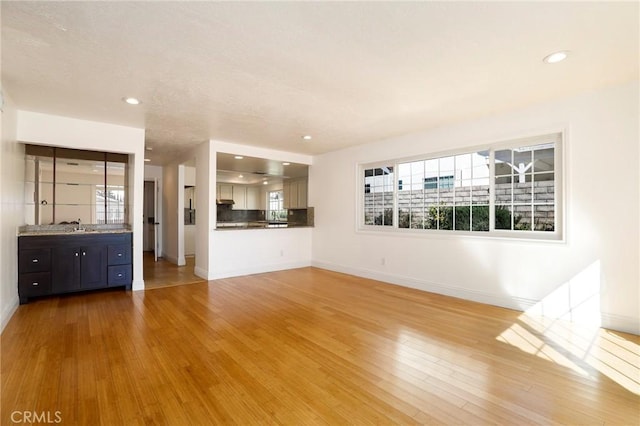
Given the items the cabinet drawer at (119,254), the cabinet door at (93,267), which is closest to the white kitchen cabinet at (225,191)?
the cabinet drawer at (119,254)

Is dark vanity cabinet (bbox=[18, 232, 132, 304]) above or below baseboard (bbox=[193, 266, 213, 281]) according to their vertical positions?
above

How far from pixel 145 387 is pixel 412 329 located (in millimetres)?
2327

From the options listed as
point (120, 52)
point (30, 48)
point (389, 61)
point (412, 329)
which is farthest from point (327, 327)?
point (30, 48)

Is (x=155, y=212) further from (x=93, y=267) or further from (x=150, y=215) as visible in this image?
(x=93, y=267)

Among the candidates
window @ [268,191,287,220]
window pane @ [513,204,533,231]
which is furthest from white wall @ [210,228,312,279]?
window pane @ [513,204,533,231]

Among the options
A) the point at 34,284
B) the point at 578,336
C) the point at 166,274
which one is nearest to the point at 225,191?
the point at 166,274

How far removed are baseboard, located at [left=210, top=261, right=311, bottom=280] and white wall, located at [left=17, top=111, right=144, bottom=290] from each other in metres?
1.22

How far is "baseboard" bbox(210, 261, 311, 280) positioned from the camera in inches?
208

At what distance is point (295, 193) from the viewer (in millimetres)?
7875

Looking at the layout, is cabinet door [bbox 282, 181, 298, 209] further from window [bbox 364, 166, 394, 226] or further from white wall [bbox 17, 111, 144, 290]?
white wall [bbox 17, 111, 144, 290]

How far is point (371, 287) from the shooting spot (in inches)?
184

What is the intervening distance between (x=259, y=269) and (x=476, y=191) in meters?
4.00

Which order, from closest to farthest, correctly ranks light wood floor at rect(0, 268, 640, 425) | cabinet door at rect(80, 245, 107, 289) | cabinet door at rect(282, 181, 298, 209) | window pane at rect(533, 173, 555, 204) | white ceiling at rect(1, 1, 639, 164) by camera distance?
light wood floor at rect(0, 268, 640, 425)
white ceiling at rect(1, 1, 639, 164)
window pane at rect(533, 173, 555, 204)
cabinet door at rect(80, 245, 107, 289)
cabinet door at rect(282, 181, 298, 209)

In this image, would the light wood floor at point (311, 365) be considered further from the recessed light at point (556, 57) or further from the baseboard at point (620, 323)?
the recessed light at point (556, 57)
